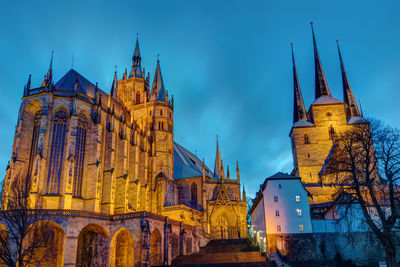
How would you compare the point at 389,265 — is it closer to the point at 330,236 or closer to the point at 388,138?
the point at 388,138

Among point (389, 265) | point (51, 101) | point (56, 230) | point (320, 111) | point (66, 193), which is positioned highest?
point (320, 111)

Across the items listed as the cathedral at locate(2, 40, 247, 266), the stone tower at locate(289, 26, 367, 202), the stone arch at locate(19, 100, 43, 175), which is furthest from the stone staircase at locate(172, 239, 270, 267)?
the stone tower at locate(289, 26, 367, 202)

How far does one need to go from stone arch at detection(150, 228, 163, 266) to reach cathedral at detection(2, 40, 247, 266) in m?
0.09

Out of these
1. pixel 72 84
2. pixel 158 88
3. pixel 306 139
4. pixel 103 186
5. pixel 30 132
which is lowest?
pixel 103 186

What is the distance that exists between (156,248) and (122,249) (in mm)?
3370

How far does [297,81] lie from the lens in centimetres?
5316

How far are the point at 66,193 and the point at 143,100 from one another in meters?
25.8

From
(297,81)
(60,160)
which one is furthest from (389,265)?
(297,81)

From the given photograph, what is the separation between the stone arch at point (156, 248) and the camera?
27981mm

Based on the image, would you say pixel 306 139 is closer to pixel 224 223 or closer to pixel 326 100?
pixel 326 100

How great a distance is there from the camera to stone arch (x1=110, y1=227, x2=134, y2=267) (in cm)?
2774

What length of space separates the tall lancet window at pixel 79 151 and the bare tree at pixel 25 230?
4.44m

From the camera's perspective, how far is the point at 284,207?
30.6 meters

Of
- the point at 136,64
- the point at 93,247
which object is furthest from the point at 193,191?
the point at 136,64
